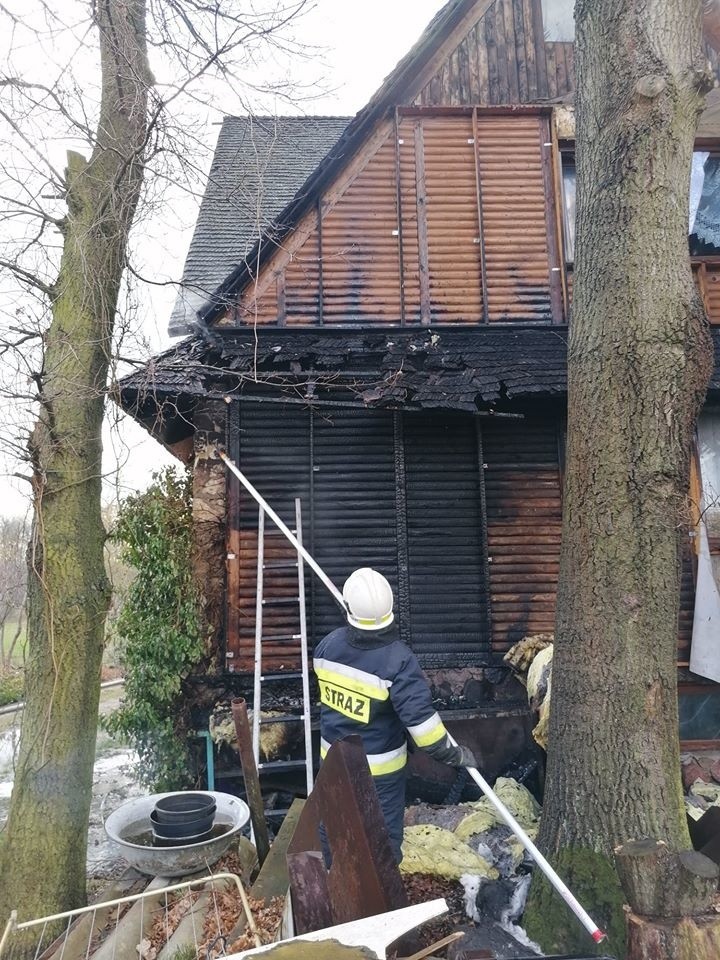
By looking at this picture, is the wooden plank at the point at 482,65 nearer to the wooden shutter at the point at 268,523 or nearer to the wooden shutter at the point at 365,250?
the wooden shutter at the point at 365,250

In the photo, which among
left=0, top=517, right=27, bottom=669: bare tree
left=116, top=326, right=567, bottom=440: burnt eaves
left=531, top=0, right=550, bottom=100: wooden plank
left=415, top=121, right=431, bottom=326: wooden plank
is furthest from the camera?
left=531, top=0, right=550, bottom=100: wooden plank

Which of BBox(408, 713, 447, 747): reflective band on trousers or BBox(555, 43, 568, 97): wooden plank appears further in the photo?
BBox(555, 43, 568, 97): wooden plank

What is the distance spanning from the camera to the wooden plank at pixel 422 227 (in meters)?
6.46

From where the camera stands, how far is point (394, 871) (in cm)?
232

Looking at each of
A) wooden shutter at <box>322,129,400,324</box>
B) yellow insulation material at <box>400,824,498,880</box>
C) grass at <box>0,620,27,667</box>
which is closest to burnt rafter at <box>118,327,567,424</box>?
wooden shutter at <box>322,129,400,324</box>

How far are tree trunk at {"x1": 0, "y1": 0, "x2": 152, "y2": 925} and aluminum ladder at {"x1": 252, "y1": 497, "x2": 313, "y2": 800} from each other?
1494 millimetres

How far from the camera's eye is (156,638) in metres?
5.26

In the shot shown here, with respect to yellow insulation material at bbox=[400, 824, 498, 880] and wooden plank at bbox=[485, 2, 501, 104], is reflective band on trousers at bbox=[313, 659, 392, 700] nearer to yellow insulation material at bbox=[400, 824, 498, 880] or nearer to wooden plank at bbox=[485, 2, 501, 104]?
yellow insulation material at bbox=[400, 824, 498, 880]

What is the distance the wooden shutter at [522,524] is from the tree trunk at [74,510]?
11.7 ft

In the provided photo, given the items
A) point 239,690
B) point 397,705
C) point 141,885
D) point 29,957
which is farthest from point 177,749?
point 397,705

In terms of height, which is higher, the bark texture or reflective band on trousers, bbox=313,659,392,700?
the bark texture

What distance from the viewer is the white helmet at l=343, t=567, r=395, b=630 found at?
320 cm

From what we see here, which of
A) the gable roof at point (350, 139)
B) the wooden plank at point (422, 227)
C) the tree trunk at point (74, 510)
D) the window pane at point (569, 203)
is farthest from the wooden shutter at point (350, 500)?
the window pane at point (569, 203)

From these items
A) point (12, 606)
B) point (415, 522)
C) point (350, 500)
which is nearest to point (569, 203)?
point (415, 522)
